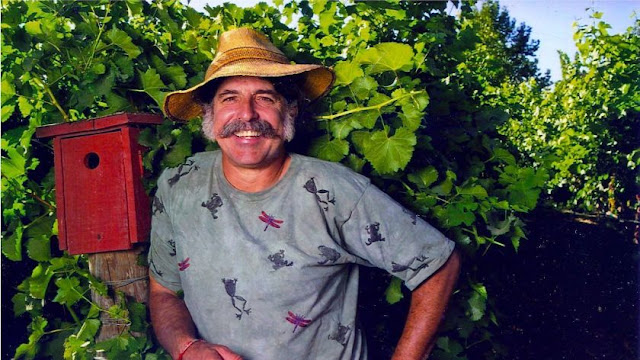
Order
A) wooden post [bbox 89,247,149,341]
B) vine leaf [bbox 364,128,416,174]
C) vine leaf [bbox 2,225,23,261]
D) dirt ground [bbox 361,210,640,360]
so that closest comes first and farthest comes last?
vine leaf [bbox 364,128,416,174], wooden post [bbox 89,247,149,341], vine leaf [bbox 2,225,23,261], dirt ground [bbox 361,210,640,360]

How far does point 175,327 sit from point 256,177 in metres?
0.62

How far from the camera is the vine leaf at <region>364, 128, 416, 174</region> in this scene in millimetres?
2352

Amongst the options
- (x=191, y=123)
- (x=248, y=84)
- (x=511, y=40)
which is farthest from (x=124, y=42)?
(x=511, y=40)

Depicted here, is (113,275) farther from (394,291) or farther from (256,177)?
(394,291)

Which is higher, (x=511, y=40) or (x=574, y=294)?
(x=511, y=40)

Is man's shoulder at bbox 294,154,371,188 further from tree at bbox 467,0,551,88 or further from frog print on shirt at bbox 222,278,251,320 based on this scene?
tree at bbox 467,0,551,88

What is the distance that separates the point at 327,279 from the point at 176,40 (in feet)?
4.03

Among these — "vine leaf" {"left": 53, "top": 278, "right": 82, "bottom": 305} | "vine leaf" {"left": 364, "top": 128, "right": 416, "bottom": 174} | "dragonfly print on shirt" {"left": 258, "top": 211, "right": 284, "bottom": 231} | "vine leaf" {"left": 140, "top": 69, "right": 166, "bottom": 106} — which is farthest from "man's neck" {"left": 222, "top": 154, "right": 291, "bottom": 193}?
"vine leaf" {"left": 53, "top": 278, "right": 82, "bottom": 305}

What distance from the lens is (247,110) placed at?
2336 mm

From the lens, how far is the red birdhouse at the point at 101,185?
8.25ft

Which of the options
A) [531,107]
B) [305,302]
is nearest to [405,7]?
[305,302]

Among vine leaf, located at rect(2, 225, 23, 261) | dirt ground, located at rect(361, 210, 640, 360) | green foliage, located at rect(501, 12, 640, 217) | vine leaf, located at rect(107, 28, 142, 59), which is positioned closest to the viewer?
vine leaf, located at rect(107, 28, 142, 59)

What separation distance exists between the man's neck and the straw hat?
326 millimetres

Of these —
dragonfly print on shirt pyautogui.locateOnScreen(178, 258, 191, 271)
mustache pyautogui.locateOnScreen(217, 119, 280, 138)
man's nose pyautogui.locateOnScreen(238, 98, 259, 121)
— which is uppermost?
man's nose pyautogui.locateOnScreen(238, 98, 259, 121)
